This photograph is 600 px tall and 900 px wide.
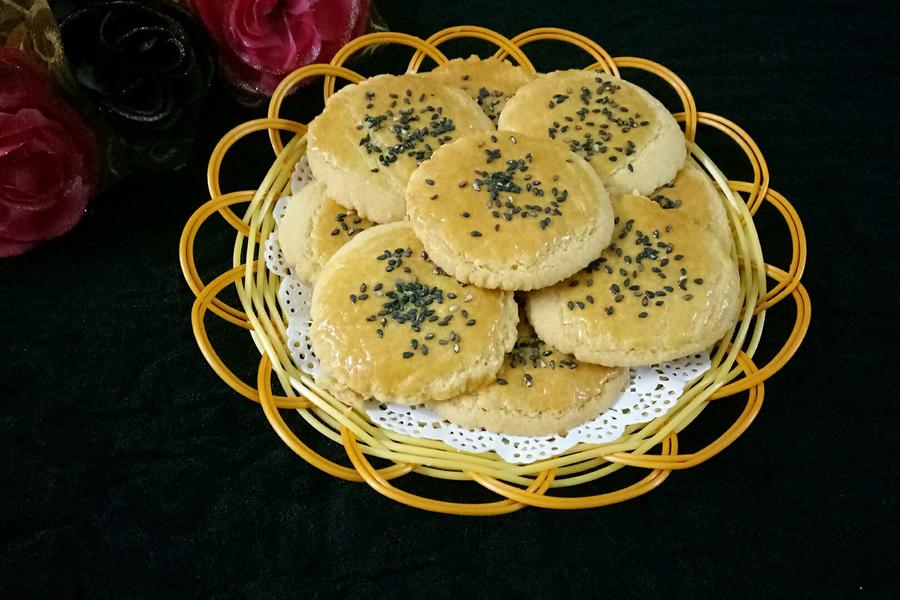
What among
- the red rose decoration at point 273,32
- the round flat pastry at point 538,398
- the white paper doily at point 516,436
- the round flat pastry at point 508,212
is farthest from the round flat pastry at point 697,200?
the red rose decoration at point 273,32

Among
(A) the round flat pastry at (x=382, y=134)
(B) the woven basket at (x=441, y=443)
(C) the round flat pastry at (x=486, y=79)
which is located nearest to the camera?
(B) the woven basket at (x=441, y=443)

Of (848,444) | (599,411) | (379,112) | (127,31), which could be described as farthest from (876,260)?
(127,31)

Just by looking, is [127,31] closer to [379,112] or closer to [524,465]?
[379,112]

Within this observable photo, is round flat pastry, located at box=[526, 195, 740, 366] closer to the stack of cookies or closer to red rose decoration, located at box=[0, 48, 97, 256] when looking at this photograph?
the stack of cookies

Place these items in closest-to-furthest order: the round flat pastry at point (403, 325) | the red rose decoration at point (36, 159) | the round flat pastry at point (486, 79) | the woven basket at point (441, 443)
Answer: the woven basket at point (441, 443) < the round flat pastry at point (403, 325) < the red rose decoration at point (36, 159) < the round flat pastry at point (486, 79)

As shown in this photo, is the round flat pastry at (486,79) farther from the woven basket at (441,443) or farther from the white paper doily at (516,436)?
the white paper doily at (516,436)

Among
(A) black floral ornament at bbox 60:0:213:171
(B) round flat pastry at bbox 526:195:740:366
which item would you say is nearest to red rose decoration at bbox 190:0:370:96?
(A) black floral ornament at bbox 60:0:213:171
